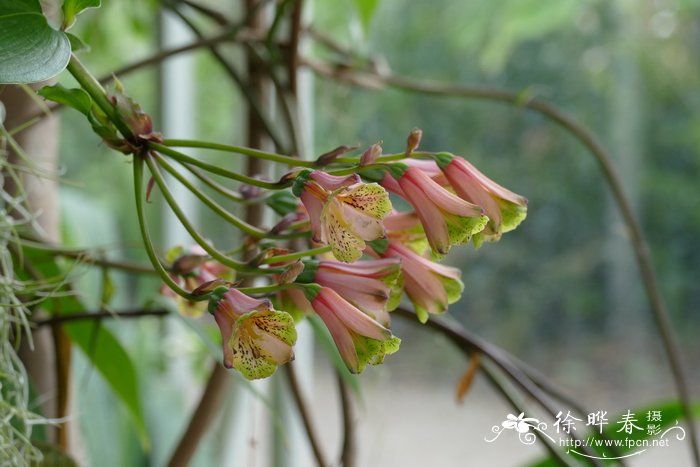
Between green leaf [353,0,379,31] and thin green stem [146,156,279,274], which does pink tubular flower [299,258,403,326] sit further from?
green leaf [353,0,379,31]

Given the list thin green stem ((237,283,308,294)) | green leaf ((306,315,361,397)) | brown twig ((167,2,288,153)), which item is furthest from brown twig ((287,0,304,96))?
thin green stem ((237,283,308,294))

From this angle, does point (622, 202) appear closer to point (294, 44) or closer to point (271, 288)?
point (294, 44)

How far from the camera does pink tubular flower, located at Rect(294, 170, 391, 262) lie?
214 millimetres

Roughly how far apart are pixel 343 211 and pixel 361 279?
0.03m

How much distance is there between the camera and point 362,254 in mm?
231

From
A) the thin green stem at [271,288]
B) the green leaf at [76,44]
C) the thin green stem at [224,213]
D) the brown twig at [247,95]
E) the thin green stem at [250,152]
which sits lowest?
the thin green stem at [271,288]

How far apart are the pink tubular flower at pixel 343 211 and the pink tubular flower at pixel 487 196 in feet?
0.09

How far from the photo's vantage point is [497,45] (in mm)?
714

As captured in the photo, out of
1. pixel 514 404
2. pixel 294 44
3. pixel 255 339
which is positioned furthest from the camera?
pixel 294 44

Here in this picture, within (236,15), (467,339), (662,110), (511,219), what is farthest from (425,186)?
(236,15)

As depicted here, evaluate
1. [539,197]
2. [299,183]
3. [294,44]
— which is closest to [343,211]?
[299,183]

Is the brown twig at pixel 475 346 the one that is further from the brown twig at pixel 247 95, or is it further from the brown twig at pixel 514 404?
the brown twig at pixel 247 95

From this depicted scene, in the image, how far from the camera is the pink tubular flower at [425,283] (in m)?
0.25

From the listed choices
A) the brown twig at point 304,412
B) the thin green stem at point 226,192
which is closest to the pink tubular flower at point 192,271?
the thin green stem at point 226,192
